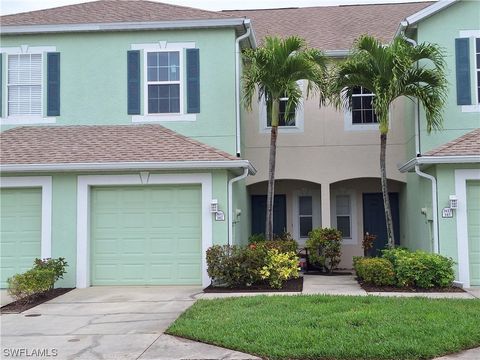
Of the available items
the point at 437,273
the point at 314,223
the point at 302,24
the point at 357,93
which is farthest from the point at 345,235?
the point at 302,24

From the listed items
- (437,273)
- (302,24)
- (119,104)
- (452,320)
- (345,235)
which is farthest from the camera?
(302,24)

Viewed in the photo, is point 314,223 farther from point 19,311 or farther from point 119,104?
point 19,311

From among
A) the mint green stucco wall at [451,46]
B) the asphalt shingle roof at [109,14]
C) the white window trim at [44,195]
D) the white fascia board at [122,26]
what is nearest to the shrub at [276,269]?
the mint green stucco wall at [451,46]

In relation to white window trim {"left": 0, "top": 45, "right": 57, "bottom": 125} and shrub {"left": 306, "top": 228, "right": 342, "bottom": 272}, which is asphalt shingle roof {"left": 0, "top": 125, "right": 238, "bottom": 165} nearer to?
white window trim {"left": 0, "top": 45, "right": 57, "bottom": 125}

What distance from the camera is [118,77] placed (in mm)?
13758

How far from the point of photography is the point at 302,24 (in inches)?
710

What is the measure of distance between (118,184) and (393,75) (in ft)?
21.7

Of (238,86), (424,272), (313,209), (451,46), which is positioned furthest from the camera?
(313,209)

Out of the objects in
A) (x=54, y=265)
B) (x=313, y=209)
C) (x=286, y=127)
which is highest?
(x=286, y=127)

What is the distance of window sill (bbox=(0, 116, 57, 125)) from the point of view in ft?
45.5

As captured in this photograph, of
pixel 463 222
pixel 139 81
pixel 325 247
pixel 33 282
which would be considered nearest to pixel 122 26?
pixel 139 81

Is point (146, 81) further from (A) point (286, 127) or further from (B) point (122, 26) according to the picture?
(A) point (286, 127)

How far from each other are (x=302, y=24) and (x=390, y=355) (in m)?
13.5

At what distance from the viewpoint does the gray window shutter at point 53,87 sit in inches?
545
